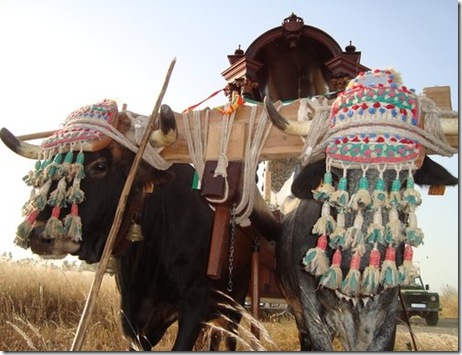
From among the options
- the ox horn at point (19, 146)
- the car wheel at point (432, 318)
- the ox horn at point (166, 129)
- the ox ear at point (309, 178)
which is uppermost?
the ox horn at point (166, 129)

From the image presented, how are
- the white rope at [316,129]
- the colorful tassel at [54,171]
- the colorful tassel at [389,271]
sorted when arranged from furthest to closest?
the colorful tassel at [54,171]
the white rope at [316,129]
the colorful tassel at [389,271]

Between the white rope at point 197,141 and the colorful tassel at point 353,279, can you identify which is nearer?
the colorful tassel at point 353,279

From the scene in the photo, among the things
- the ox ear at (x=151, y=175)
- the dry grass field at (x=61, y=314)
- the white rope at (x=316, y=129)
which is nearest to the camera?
the white rope at (x=316, y=129)

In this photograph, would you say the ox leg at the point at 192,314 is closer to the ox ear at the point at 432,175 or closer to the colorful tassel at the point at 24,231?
the colorful tassel at the point at 24,231

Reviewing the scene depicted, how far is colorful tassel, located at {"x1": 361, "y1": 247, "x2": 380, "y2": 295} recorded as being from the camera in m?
2.16

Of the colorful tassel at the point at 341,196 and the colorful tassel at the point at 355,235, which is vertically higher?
the colorful tassel at the point at 341,196

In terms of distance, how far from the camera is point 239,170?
2.69 meters

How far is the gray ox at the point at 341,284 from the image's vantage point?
2.29 metres

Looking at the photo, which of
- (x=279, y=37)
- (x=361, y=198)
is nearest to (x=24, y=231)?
(x=361, y=198)

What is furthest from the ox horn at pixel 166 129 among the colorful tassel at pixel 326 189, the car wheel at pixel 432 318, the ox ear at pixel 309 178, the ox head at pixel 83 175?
the car wheel at pixel 432 318

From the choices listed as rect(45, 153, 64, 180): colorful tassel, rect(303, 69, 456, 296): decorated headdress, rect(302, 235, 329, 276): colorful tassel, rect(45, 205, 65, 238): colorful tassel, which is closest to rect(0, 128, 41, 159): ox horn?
rect(45, 153, 64, 180): colorful tassel

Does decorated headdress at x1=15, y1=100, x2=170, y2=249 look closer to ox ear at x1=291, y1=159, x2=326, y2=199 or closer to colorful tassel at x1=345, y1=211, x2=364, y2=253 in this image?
ox ear at x1=291, y1=159, x2=326, y2=199

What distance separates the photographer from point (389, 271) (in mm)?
2170

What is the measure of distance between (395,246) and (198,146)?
1.18 meters
